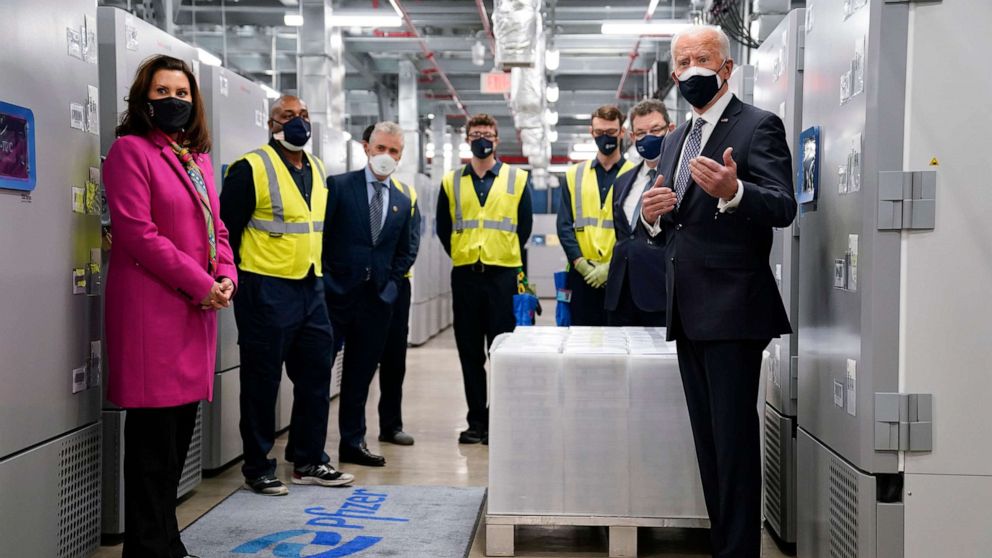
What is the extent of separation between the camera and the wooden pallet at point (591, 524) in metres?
2.98

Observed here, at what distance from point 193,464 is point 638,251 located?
2.05 m

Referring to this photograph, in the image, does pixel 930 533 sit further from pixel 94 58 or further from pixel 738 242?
pixel 94 58

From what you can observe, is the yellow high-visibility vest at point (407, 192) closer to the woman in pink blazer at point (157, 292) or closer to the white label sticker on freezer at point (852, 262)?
the woman in pink blazer at point (157, 292)

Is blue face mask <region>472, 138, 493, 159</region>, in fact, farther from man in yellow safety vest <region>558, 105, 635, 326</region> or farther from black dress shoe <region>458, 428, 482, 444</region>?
black dress shoe <region>458, 428, 482, 444</region>

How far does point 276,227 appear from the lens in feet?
12.3

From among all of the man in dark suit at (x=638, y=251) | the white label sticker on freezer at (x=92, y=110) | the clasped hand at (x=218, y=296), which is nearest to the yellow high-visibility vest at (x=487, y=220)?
the man in dark suit at (x=638, y=251)

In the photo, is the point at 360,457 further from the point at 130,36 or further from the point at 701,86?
the point at 701,86

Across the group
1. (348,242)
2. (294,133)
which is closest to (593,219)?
(348,242)

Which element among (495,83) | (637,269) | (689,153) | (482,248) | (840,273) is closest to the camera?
(840,273)

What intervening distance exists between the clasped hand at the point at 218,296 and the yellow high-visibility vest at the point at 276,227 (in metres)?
0.81

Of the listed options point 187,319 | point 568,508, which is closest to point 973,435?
point 568,508

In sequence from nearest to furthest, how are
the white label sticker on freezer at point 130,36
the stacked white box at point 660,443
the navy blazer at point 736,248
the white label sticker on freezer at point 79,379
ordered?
the navy blazer at point 736,248 < the white label sticker on freezer at point 79,379 < the stacked white box at point 660,443 < the white label sticker on freezer at point 130,36

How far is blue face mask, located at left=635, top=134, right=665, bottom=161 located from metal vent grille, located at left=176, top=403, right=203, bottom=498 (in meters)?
2.11

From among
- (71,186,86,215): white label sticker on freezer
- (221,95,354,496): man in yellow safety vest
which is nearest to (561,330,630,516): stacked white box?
(221,95,354,496): man in yellow safety vest
